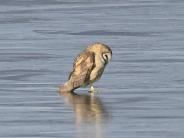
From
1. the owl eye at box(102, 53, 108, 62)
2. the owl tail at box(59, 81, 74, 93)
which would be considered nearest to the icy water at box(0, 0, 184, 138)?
the owl tail at box(59, 81, 74, 93)

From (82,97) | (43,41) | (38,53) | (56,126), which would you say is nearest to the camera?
(56,126)

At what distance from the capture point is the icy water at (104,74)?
12723 mm

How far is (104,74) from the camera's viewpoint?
17.0 metres

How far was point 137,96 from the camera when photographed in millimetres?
14781

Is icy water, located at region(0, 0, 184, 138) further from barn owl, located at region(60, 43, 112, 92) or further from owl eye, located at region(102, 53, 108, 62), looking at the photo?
owl eye, located at region(102, 53, 108, 62)

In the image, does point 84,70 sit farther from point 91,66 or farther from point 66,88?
point 66,88

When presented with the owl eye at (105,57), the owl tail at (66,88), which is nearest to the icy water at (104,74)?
the owl tail at (66,88)

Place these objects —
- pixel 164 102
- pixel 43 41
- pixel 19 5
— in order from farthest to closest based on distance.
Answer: pixel 19 5
pixel 43 41
pixel 164 102

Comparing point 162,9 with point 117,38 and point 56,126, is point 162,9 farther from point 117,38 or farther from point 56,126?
point 56,126

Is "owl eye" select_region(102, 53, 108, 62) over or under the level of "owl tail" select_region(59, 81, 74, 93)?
over

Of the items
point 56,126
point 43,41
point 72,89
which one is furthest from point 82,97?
point 43,41

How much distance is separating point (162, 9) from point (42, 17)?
2.60m

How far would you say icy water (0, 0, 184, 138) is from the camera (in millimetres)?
12723

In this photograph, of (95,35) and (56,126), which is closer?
(56,126)
